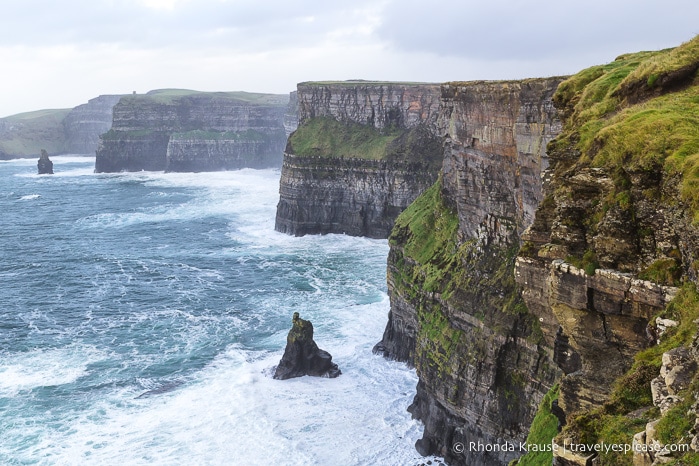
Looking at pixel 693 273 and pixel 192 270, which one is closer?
pixel 693 273

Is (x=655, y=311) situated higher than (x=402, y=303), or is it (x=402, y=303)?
(x=655, y=311)

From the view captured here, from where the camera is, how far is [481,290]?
143 ft

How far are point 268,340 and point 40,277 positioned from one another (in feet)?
123

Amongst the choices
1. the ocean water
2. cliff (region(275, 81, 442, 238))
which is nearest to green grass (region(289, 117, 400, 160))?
cliff (region(275, 81, 442, 238))

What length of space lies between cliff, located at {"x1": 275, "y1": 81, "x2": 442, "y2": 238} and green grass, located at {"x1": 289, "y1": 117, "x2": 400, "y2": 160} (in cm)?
16

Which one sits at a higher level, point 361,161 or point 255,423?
point 361,161

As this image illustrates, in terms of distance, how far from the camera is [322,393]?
52.7 metres

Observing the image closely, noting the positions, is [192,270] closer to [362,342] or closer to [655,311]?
[362,342]

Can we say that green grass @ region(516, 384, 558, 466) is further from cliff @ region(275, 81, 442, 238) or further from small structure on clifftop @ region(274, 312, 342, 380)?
cliff @ region(275, 81, 442, 238)

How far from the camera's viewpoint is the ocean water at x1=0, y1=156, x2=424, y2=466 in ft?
148

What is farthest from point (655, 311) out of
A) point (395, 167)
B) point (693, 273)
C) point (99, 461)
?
point (395, 167)

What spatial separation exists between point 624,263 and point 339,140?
101m

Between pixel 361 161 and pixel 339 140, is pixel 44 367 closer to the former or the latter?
pixel 361 161

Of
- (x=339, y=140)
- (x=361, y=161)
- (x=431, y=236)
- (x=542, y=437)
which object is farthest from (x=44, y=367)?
(x=339, y=140)
